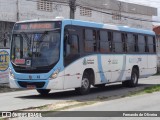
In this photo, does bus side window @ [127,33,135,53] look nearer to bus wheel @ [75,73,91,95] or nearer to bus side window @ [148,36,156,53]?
bus side window @ [148,36,156,53]


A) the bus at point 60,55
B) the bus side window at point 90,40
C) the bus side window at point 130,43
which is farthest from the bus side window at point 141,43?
the bus side window at point 90,40

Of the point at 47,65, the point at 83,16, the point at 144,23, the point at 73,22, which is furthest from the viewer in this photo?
the point at 144,23

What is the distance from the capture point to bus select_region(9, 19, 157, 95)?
49.7ft

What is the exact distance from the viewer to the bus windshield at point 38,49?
49.7ft

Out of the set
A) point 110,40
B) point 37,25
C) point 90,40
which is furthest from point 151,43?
point 37,25

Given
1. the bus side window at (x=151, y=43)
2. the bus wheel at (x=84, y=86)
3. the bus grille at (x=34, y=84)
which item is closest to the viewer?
the bus grille at (x=34, y=84)

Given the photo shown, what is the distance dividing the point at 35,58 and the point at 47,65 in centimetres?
55

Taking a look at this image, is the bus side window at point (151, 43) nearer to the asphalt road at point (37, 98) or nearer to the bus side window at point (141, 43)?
the bus side window at point (141, 43)

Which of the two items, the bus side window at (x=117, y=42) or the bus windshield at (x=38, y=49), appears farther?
the bus side window at (x=117, y=42)

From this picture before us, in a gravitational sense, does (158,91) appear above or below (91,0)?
below

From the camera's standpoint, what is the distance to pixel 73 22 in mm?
16125

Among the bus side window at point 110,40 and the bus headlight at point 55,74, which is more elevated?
the bus side window at point 110,40

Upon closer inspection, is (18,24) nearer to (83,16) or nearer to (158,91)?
(158,91)

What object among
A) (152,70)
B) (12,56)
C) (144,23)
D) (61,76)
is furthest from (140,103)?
(144,23)
